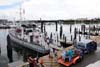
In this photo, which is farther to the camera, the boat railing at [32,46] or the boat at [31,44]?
the boat at [31,44]

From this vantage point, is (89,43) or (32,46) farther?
(32,46)

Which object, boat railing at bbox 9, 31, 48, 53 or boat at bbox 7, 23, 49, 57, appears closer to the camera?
boat railing at bbox 9, 31, 48, 53

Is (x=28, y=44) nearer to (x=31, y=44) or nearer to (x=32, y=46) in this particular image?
(x=31, y=44)

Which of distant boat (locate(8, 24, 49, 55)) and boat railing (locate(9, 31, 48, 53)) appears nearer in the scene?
boat railing (locate(9, 31, 48, 53))

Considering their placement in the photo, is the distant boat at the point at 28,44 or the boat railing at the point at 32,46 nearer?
the boat railing at the point at 32,46

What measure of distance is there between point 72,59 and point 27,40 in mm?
25269

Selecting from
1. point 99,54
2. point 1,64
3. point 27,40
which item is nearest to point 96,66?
point 99,54

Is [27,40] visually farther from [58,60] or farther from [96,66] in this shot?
[96,66]

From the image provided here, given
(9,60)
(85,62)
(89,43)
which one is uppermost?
(89,43)

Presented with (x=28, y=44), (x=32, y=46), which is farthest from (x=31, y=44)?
(x=28, y=44)

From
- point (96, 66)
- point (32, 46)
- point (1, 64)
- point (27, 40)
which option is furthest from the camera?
point (27, 40)

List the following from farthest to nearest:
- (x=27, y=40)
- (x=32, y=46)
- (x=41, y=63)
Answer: (x=27, y=40) < (x=32, y=46) < (x=41, y=63)

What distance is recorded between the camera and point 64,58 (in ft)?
73.7

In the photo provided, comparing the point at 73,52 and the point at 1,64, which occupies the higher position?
the point at 73,52
